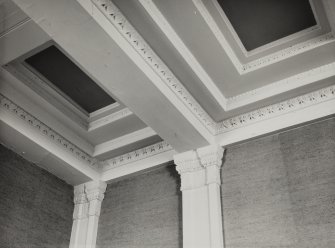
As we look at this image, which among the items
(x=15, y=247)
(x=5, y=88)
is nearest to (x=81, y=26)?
(x=5, y=88)

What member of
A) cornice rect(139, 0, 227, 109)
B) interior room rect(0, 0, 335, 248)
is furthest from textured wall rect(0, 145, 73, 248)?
cornice rect(139, 0, 227, 109)

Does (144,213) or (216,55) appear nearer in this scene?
(216,55)

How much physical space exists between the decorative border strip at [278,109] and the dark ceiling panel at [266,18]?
652 millimetres

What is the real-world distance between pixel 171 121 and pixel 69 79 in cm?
116

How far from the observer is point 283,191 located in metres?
3.47

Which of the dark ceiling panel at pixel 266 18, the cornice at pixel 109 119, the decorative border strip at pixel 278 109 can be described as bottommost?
the decorative border strip at pixel 278 109

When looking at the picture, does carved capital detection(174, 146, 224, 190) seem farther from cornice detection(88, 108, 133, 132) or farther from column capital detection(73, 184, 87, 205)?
column capital detection(73, 184, 87, 205)

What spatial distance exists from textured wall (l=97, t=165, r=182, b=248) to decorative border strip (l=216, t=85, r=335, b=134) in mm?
824

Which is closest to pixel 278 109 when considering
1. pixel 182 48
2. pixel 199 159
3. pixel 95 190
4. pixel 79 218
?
pixel 199 159

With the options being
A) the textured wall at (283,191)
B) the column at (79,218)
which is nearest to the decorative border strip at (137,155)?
the column at (79,218)

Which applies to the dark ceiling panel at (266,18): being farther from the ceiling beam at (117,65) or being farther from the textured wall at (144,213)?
the textured wall at (144,213)

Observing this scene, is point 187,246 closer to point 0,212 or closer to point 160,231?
point 160,231

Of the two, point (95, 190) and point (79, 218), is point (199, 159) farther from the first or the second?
point (79, 218)

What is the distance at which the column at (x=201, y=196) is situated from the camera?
358 cm
